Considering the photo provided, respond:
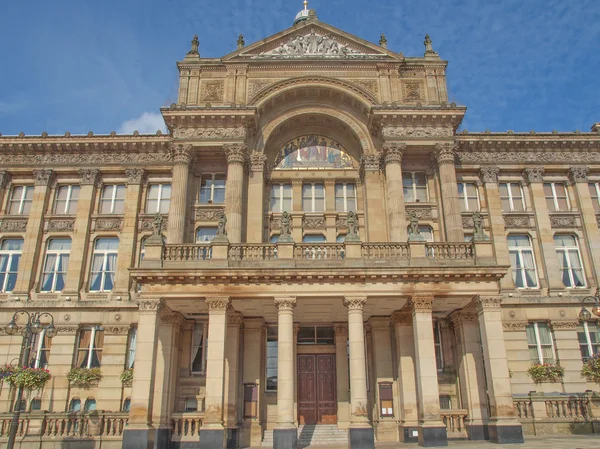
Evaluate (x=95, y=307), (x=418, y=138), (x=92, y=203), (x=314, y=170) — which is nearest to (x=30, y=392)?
(x=95, y=307)

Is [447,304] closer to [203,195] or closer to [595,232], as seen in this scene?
[595,232]

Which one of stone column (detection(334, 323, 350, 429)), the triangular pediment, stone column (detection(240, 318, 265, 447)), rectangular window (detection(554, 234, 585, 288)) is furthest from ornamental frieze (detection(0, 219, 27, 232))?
rectangular window (detection(554, 234, 585, 288))

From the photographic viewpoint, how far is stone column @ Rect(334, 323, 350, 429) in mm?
23812

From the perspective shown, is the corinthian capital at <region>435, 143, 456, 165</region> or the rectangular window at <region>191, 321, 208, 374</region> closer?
the rectangular window at <region>191, 321, 208, 374</region>

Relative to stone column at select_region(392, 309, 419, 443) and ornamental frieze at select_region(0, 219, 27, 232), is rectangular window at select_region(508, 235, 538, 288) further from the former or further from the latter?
ornamental frieze at select_region(0, 219, 27, 232)

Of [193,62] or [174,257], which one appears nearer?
[174,257]

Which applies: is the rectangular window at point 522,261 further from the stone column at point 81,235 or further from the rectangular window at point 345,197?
the stone column at point 81,235

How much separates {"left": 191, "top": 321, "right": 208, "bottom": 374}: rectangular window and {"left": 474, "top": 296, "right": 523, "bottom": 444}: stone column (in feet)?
43.1

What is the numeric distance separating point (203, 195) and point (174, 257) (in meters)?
7.87

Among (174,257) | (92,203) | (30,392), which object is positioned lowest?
(30,392)

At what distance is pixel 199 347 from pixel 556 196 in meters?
22.1

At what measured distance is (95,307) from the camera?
25891 millimetres

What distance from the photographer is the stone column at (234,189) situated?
81.6ft

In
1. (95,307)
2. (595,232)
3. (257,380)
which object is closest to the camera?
(257,380)
